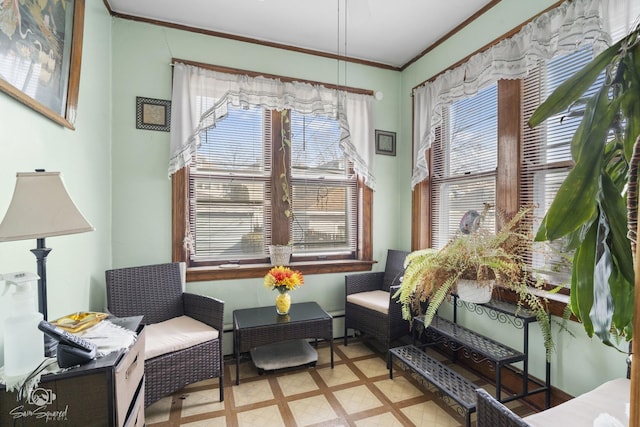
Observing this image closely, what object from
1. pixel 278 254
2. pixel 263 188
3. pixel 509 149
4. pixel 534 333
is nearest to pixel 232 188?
pixel 263 188

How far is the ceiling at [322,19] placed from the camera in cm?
234

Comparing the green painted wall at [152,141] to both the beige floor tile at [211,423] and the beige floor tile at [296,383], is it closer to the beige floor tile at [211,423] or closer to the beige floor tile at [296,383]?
the beige floor tile at [296,383]

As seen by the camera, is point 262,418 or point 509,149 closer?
point 262,418

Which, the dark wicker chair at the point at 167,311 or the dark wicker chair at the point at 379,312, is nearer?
the dark wicker chair at the point at 167,311

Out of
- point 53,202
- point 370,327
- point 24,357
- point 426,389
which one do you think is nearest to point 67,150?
point 53,202

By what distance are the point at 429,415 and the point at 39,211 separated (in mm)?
2199

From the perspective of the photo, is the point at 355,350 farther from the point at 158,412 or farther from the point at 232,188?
the point at 232,188

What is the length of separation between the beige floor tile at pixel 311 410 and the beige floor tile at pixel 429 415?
47 centimetres

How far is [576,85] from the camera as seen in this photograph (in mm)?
685

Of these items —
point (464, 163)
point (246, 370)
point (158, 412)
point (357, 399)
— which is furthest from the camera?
point (464, 163)

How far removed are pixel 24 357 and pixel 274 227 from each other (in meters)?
2.03

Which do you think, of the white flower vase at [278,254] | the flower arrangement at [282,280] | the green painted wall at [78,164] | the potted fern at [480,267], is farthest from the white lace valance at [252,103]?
the potted fern at [480,267]

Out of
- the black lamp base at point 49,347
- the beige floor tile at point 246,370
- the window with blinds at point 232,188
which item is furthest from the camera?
the window with blinds at point 232,188

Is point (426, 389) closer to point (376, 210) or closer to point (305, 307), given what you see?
point (305, 307)
